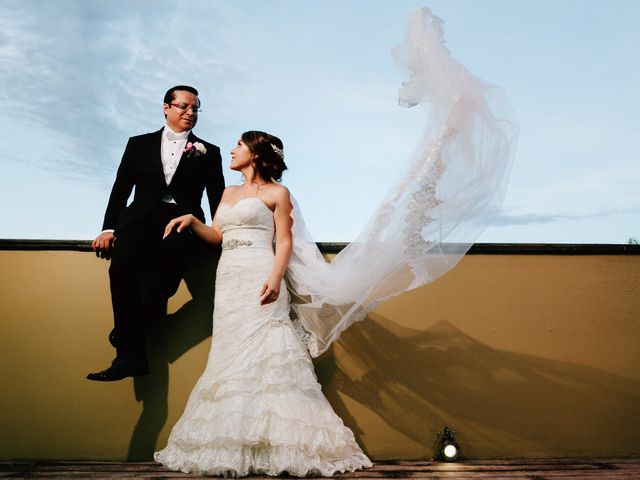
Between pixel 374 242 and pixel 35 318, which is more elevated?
pixel 374 242

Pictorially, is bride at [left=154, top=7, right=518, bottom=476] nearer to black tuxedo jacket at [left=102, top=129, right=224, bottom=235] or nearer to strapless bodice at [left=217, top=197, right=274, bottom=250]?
strapless bodice at [left=217, top=197, right=274, bottom=250]

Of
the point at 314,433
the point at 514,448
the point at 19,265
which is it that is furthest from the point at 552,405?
the point at 19,265

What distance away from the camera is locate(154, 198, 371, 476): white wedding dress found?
8.88 feet

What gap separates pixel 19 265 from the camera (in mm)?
3469

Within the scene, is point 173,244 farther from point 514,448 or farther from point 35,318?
point 514,448

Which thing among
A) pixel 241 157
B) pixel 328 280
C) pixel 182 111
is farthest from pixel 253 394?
pixel 182 111

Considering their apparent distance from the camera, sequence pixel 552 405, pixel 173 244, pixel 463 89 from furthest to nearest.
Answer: pixel 552 405, pixel 173 244, pixel 463 89

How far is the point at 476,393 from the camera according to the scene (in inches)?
133

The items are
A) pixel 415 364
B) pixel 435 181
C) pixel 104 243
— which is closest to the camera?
pixel 435 181

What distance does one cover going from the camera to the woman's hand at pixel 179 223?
299 centimetres

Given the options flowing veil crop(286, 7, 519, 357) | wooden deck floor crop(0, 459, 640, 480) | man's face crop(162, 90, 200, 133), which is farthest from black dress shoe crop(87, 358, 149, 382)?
man's face crop(162, 90, 200, 133)

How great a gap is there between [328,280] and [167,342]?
1146 millimetres

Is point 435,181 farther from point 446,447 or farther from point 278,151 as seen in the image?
point 446,447

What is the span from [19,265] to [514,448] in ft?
11.0
